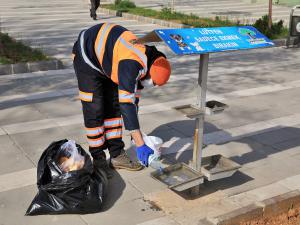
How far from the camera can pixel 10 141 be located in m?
4.99

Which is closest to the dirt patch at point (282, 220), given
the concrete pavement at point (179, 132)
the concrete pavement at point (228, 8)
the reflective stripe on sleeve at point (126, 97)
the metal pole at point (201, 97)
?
the concrete pavement at point (179, 132)

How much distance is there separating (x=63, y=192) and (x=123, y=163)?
0.95m

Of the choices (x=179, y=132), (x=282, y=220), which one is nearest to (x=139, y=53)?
(x=282, y=220)

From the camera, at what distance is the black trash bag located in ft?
11.6

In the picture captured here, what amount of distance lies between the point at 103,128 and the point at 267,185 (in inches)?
63.3

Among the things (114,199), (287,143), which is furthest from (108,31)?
(287,143)

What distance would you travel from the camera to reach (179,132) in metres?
5.49

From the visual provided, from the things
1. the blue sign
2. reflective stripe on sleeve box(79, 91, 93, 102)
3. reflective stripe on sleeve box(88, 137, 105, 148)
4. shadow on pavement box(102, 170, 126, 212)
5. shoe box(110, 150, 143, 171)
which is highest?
the blue sign

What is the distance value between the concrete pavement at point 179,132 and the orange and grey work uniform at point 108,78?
43cm

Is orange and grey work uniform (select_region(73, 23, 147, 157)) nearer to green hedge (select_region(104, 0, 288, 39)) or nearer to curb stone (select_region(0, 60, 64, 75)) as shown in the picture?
curb stone (select_region(0, 60, 64, 75))

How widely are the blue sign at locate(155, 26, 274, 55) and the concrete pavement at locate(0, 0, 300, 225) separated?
1299mm

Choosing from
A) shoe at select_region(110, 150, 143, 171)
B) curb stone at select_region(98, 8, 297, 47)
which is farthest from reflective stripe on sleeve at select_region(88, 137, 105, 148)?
curb stone at select_region(98, 8, 297, 47)

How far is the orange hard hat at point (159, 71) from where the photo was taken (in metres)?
3.49

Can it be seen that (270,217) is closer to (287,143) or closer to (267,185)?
(267,185)
